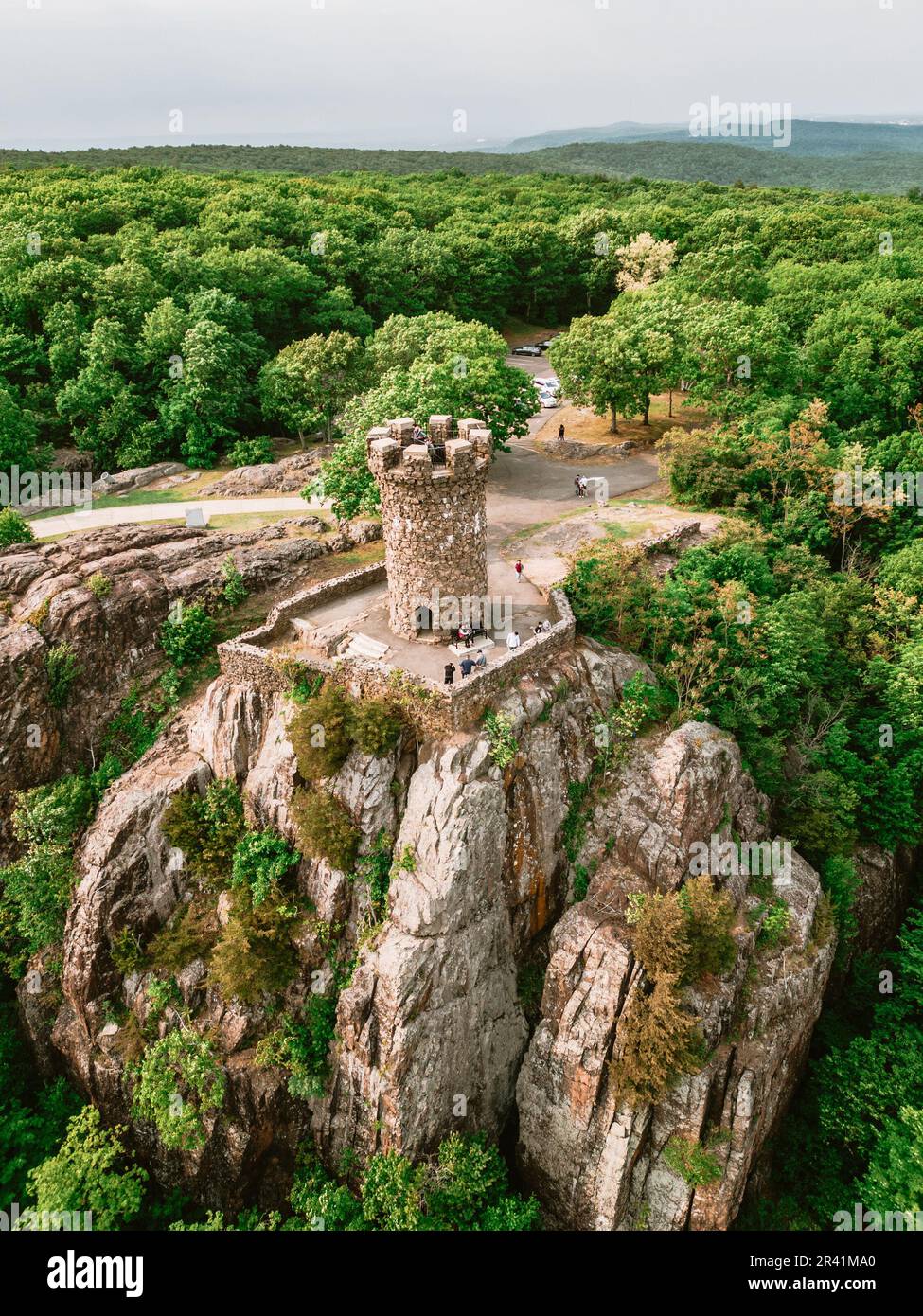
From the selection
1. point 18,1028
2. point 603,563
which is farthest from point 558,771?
point 18,1028

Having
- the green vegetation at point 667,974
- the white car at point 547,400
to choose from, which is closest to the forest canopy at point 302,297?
the white car at point 547,400

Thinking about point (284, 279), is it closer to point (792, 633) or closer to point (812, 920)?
point (792, 633)

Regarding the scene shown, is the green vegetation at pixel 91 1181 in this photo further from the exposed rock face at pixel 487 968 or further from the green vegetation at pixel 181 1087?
the green vegetation at pixel 181 1087

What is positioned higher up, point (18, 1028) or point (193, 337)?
point (193, 337)

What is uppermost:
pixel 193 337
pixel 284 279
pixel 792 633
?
pixel 284 279

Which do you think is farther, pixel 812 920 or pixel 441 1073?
pixel 812 920

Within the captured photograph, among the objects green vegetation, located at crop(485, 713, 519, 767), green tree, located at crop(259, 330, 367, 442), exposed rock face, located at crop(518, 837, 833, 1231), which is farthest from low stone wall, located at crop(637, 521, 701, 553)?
green tree, located at crop(259, 330, 367, 442)

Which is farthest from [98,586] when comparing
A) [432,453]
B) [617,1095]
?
[617,1095]
